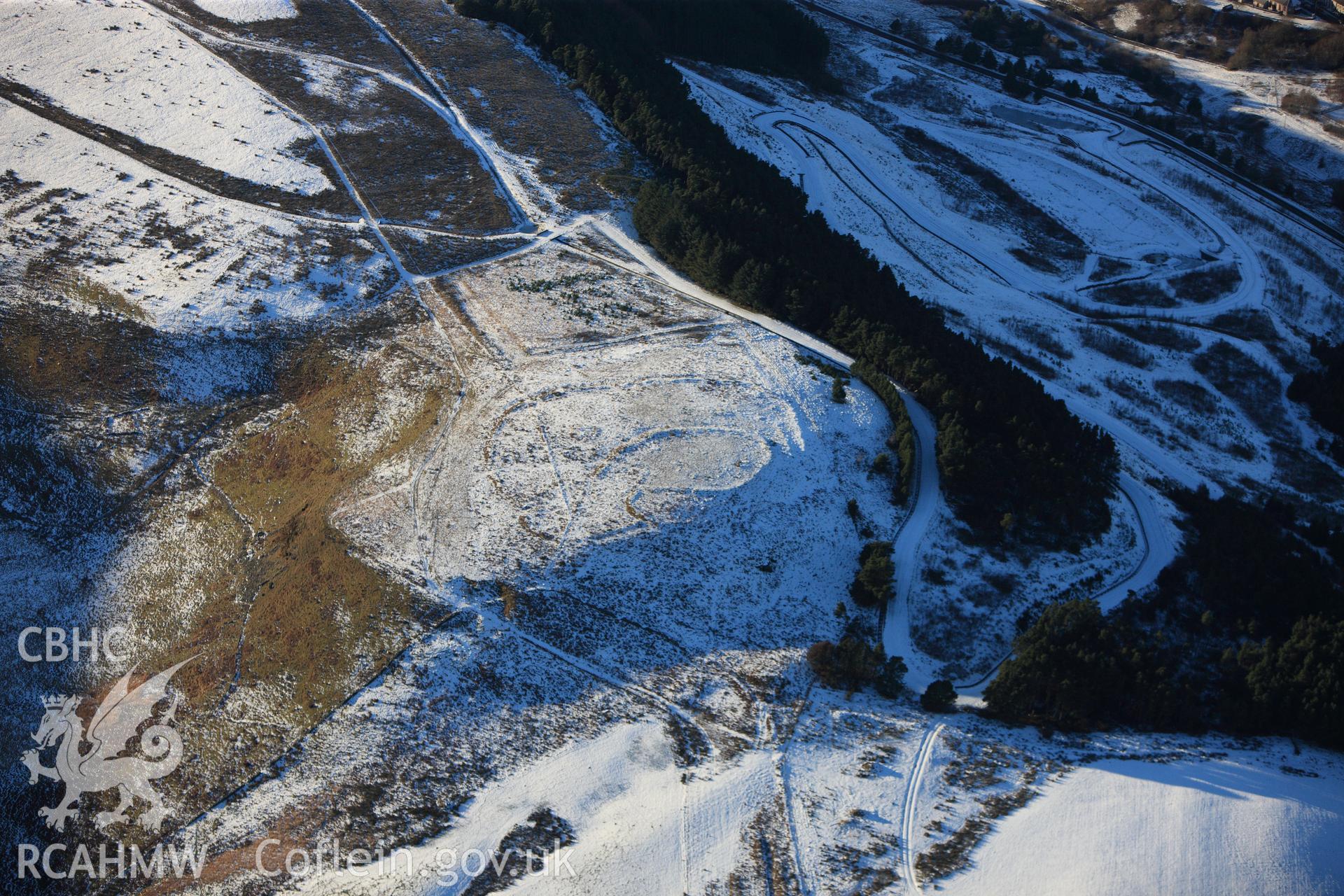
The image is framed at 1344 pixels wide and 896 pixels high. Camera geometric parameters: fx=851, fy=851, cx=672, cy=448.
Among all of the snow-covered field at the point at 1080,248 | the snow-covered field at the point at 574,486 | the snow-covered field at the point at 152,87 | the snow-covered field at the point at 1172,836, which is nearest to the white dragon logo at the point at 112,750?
the snow-covered field at the point at 574,486

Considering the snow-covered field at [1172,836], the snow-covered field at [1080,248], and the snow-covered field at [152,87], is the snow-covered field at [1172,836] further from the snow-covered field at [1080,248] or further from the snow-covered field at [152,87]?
the snow-covered field at [152,87]

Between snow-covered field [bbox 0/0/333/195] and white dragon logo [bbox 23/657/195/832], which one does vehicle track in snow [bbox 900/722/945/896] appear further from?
snow-covered field [bbox 0/0/333/195]

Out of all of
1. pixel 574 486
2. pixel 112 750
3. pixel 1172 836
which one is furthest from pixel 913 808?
pixel 112 750

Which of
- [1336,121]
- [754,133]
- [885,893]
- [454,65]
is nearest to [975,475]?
[885,893]

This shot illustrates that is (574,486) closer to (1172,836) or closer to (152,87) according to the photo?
(1172,836)

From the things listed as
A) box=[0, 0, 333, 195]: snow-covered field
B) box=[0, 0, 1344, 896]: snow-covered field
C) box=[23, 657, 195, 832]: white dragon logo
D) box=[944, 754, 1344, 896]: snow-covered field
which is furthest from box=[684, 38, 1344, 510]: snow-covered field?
box=[23, 657, 195, 832]: white dragon logo

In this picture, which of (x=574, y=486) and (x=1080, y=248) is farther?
(x=1080, y=248)

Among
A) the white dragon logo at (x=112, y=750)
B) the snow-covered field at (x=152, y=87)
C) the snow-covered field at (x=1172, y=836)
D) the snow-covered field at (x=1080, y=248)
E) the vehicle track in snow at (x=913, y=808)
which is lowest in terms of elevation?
the white dragon logo at (x=112, y=750)

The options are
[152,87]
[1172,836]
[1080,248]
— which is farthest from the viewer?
[1080,248]
